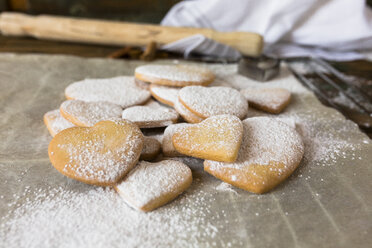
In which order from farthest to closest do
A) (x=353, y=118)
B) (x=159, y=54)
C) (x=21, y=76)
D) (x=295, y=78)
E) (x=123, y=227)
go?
(x=159, y=54) → (x=295, y=78) → (x=21, y=76) → (x=353, y=118) → (x=123, y=227)

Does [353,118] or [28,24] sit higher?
[353,118]

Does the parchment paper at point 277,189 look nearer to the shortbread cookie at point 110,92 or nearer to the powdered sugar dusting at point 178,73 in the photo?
the shortbread cookie at point 110,92

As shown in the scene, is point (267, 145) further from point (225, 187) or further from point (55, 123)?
point (55, 123)

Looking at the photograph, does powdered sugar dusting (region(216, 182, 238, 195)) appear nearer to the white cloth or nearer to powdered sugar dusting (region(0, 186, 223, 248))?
powdered sugar dusting (region(0, 186, 223, 248))

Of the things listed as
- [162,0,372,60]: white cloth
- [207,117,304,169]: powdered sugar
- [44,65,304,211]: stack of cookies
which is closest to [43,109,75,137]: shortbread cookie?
[44,65,304,211]: stack of cookies

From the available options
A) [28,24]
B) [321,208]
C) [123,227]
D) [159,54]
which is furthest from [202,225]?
[28,24]

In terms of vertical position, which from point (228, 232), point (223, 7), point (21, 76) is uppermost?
point (223, 7)

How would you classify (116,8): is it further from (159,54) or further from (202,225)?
(202,225)

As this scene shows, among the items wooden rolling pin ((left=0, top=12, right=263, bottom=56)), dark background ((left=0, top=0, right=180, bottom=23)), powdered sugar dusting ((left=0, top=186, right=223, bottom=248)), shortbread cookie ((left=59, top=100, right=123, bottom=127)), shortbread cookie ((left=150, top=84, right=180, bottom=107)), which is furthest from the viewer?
dark background ((left=0, top=0, right=180, bottom=23))
